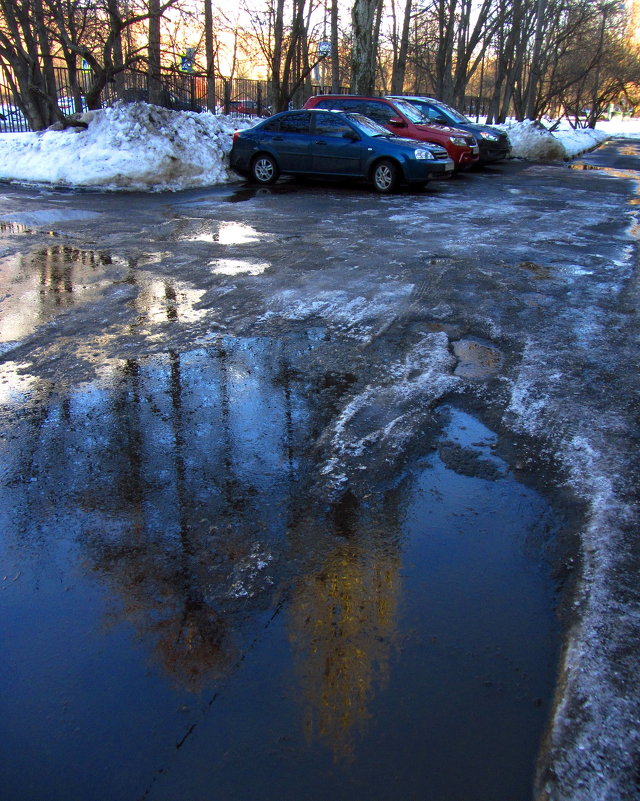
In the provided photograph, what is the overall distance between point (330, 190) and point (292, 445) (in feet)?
38.6

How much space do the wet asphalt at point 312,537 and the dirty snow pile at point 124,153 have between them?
8.62 meters

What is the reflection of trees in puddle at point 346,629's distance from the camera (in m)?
2.25

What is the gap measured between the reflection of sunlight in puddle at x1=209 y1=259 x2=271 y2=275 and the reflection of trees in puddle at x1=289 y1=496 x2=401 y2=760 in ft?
16.1

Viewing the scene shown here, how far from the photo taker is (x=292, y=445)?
3912 millimetres

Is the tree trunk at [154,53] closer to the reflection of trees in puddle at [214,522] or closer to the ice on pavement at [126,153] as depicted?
the ice on pavement at [126,153]

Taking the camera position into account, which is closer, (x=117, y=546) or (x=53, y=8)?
(x=117, y=546)

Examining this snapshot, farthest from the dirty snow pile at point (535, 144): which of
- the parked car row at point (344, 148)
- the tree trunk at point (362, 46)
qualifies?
the parked car row at point (344, 148)

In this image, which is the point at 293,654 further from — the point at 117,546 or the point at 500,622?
the point at 117,546

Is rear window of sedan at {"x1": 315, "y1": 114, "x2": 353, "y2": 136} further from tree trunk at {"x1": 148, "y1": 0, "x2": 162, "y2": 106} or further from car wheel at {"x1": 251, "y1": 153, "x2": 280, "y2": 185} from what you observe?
tree trunk at {"x1": 148, "y1": 0, "x2": 162, "y2": 106}

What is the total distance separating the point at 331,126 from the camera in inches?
575

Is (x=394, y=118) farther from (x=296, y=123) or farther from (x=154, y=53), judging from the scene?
(x=154, y=53)

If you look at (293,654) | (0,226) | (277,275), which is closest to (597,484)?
(293,654)

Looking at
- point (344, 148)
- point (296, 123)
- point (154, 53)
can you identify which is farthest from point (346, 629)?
point (154, 53)

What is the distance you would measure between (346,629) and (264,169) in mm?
14267
